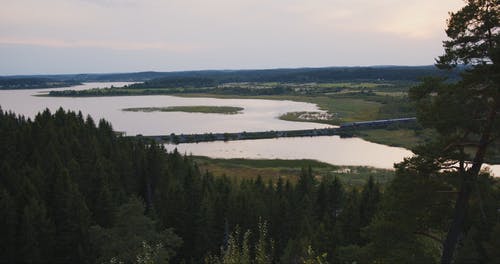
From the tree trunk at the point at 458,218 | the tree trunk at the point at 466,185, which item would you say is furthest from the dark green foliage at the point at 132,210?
the tree trunk at the point at 466,185

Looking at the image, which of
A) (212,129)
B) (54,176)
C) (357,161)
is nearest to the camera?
(54,176)

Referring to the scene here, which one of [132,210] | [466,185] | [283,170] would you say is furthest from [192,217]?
[283,170]

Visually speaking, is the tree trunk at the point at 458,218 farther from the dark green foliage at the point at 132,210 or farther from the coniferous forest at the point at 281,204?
the dark green foliage at the point at 132,210

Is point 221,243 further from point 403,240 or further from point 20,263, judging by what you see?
point 403,240

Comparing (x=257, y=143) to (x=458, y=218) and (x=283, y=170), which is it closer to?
(x=283, y=170)

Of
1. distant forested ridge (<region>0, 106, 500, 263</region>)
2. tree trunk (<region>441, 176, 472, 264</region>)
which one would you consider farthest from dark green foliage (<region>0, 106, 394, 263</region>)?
tree trunk (<region>441, 176, 472, 264</region>)

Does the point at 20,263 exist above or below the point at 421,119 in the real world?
below


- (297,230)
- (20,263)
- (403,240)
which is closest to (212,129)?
(297,230)

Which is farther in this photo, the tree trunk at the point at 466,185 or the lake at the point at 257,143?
the lake at the point at 257,143

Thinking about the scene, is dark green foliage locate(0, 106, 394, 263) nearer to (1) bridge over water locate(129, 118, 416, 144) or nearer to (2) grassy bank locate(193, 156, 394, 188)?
(2) grassy bank locate(193, 156, 394, 188)
